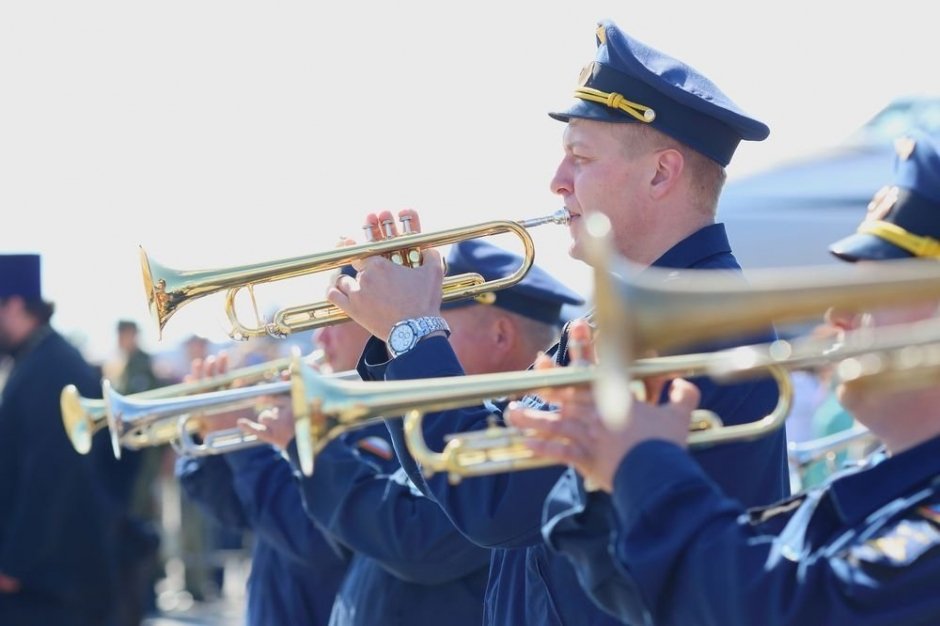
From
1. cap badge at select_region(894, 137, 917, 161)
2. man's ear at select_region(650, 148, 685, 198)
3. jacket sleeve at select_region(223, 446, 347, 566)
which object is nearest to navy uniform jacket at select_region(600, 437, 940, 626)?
cap badge at select_region(894, 137, 917, 161)

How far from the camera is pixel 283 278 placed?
408 cm

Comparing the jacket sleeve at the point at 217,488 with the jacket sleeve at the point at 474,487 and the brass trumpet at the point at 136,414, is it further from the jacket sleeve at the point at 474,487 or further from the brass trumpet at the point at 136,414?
the jacket sleeve at the point at 474,487

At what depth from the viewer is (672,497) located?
2.40 m

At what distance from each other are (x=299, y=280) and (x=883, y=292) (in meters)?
2.25

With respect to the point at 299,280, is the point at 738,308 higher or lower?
lower

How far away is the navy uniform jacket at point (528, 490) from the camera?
3.09 metres

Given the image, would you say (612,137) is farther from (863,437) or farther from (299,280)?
(863,437)

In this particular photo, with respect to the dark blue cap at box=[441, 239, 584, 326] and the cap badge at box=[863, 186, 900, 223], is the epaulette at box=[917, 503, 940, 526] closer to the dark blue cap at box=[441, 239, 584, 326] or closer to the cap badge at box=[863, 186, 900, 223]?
the cap badge at box=[863, 186, 900, 223]

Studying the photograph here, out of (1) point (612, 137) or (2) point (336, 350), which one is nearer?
(1) point (612, 137)

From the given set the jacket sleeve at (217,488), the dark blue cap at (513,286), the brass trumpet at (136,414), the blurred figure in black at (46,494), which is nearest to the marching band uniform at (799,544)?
the brass trumpet at (136,414)

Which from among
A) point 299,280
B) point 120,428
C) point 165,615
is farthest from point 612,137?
point 165,615

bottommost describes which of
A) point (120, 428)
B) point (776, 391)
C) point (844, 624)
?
point (844, 624)

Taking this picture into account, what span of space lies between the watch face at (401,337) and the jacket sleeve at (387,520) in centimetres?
89

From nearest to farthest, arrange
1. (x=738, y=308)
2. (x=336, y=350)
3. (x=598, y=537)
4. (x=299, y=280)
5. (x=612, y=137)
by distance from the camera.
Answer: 1. (x=738, y=308)
2. (x=598, y=537)
3. (x=612, y=137)
4. (x=299, y=280)
5. (x=336, y=350)
